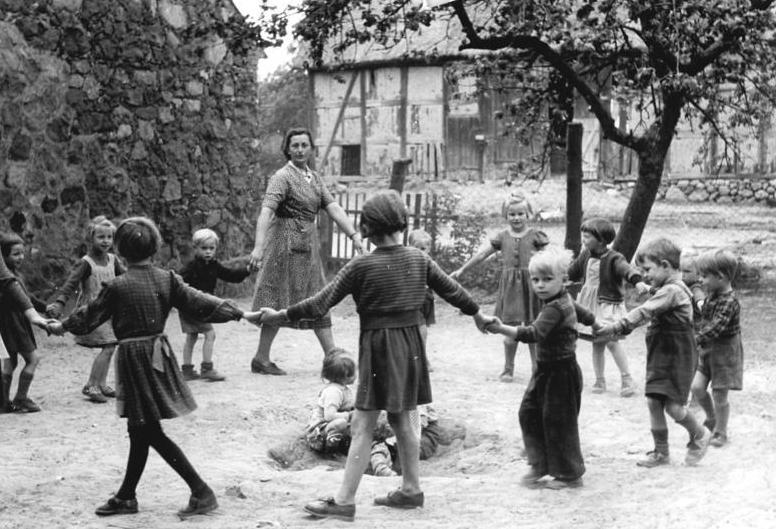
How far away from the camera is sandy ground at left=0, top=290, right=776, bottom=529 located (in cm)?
475

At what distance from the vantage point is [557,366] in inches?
207

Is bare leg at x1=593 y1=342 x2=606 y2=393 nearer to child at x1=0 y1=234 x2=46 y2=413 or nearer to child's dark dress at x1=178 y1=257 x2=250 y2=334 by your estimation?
child's dark dress at x1=178 y1=257 x2=250 y2=334

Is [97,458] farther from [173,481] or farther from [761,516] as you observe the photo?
[761,516]

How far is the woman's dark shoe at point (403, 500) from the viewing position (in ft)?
16.2

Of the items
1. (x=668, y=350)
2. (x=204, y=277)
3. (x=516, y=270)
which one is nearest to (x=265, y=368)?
(x=204, y=277)

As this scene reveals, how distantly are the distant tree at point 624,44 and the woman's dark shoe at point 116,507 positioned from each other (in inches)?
253

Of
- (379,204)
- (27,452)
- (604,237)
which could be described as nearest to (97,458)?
(27,452)

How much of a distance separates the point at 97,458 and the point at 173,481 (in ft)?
2.01

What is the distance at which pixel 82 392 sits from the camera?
24.2 feet

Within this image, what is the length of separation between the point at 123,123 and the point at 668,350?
7196 mm

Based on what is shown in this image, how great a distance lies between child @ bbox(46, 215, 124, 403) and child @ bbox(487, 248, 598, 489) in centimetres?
308

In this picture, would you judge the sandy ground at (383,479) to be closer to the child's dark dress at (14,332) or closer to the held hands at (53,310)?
the child's dark dress at (14,332)

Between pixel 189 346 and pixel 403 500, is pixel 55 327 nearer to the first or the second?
pixel 403 500

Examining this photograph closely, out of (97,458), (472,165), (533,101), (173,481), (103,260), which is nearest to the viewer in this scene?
(173,481)
